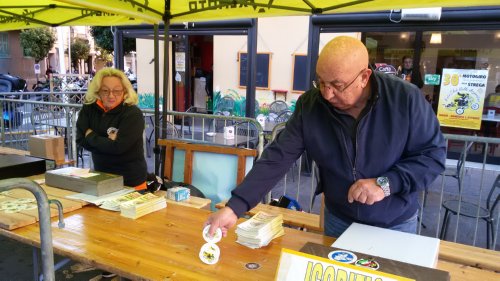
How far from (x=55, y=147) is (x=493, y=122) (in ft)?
24.5

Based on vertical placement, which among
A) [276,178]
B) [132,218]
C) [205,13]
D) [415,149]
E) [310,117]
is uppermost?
[205,13]

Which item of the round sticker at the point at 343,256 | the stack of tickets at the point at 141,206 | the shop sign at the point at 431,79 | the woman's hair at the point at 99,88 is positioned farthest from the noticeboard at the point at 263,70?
the round sticker at the point at 343,256

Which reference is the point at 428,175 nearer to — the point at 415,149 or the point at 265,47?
the point at 415,149

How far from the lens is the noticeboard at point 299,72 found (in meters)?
9.90

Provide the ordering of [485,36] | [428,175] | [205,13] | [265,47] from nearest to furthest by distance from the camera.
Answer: [428,175]
[205,13]
[485,36]
[265,47]

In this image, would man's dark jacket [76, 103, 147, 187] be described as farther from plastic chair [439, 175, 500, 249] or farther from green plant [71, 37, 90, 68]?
green plant [71, 37, 90, 68]

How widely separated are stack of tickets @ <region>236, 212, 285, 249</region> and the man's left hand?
46 cm

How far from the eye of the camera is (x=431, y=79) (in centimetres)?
774

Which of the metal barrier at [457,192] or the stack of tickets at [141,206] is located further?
the metal barrier at [457,192]

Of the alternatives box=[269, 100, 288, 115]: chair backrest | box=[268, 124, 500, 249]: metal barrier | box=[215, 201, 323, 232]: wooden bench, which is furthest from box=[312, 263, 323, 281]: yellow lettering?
box=[269, 100, 288, 115]: chair backrest

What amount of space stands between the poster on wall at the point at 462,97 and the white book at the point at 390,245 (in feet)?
21.2

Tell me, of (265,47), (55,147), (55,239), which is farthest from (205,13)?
(265,47)

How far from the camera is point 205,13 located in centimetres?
387

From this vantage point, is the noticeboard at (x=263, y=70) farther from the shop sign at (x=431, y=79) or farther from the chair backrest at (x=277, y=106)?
the shop sign at (x=431, y=79)
